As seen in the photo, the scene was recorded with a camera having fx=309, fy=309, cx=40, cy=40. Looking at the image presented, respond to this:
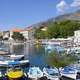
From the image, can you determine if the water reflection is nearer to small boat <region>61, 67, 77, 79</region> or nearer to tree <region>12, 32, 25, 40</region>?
small boat <region>61, 67, 77, 79</region>

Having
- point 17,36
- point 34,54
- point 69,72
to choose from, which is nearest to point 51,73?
point 69,72

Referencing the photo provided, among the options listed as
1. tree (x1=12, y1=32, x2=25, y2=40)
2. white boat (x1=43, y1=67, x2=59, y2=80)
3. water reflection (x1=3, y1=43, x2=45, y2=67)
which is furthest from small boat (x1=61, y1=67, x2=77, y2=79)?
tree (x1=12, y1=32, x2=25, y2=40)

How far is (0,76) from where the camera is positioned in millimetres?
22422

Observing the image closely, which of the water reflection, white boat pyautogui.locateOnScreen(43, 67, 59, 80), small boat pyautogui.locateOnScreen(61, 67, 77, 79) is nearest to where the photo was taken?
white boat pyautogui.locateOnScreen(43, 67, 59, 80)

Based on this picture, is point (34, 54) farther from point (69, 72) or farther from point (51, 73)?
point (51, 73)

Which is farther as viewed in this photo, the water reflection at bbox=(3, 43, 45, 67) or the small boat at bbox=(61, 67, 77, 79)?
the water reflection at bbox=(3, 43, 45, 67)

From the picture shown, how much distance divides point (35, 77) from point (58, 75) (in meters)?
1.85

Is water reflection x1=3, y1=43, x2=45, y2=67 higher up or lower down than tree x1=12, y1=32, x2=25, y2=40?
lower down

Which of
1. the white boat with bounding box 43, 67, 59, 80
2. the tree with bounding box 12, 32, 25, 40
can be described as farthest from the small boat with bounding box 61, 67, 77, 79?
the tree with bounding box 12, 32, 25, 40

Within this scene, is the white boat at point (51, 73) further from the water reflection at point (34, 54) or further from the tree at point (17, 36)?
the tree at point (17, 36)

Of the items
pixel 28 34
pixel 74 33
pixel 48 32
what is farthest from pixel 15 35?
pixel 74 33

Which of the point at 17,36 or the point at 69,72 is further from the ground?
the point at 17,36

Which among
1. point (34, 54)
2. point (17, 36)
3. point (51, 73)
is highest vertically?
point (17, 36)

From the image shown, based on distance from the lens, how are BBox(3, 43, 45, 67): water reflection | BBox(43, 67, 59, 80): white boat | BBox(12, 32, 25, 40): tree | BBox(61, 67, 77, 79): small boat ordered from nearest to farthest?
1. BBox(43, 67, 59, 80): white boat
2. BBox(61, 67, 77, 79): small boat
3. BBox(3, 43, 45, 67): water reflection
4. BBox(12, 32, 25, 40): tree
